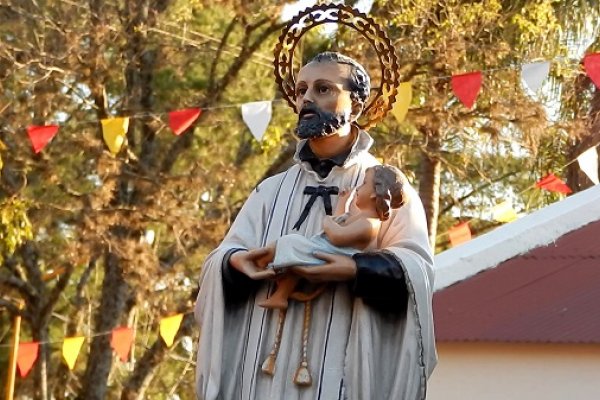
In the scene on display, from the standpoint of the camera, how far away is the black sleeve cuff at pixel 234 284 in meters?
6.38

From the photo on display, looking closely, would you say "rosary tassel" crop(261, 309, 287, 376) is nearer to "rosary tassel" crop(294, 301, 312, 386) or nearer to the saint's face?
"rosary tassel" crop(294, 301, 312, 386)

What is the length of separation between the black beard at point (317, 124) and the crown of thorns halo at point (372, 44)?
1.01 ft

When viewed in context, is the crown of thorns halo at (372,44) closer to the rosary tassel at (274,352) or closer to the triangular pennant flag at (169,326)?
the rosary tassel at (274,352)

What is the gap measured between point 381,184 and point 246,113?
959 cm

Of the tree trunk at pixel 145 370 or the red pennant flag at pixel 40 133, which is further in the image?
the tree trunk at pixel 145 370

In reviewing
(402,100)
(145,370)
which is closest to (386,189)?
(402,100)

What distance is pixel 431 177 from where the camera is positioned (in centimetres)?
1961

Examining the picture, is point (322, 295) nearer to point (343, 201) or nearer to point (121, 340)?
point (343, 201)

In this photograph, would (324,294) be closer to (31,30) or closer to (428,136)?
(428,136)

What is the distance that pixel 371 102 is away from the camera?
22.6ft

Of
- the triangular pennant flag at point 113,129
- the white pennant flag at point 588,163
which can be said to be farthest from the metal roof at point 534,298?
the triangular pennant flag at point 113,129

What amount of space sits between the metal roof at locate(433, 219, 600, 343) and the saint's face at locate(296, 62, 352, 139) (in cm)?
677

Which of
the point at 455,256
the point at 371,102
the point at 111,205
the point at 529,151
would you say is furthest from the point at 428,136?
the point at 371,102

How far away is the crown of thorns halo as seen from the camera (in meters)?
6.79
